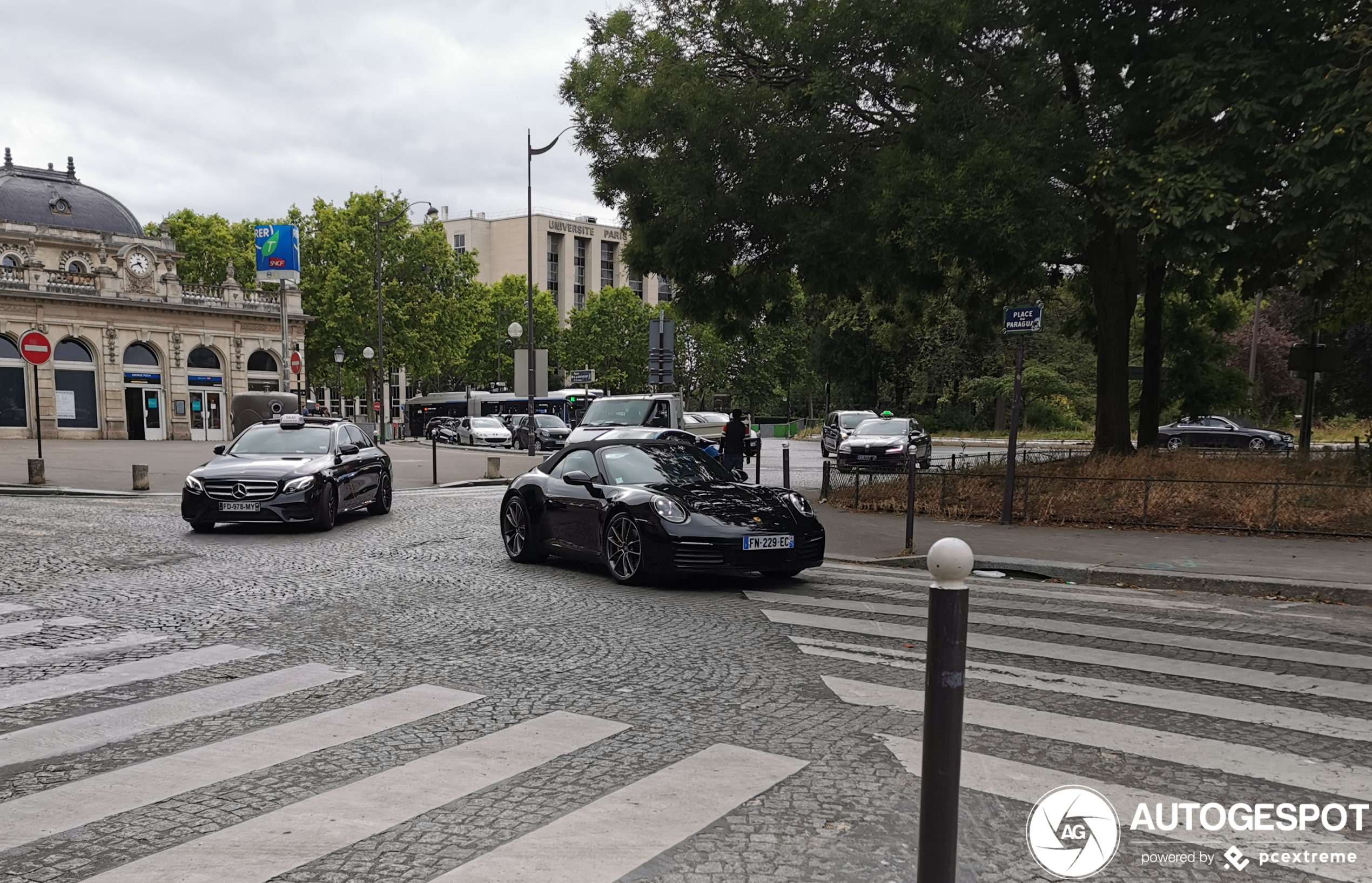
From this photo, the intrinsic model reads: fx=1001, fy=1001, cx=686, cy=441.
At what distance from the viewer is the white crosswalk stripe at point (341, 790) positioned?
10.9ft

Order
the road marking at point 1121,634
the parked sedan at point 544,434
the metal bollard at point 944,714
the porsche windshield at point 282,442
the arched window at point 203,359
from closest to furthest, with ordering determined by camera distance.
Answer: the metal bollard at point 944,714, the road marking at point 1121,634, the porsche windshield at point 282,442, the parked sedan at point 544,434, the arched window at point 203,359

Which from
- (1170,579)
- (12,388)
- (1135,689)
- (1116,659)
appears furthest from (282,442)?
(12,388)

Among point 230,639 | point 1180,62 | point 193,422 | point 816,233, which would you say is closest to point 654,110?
point 816,233

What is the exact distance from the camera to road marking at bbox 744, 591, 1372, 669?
20.8 ft

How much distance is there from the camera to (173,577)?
9.35 m

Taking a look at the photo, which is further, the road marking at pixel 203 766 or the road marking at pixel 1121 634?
the road marking at pixel 1121 634

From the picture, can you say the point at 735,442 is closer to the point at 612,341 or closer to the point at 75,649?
the point at 75,649

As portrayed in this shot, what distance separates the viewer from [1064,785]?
4.02m

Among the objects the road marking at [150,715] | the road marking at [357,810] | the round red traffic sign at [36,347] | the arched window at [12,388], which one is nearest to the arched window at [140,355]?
the arched window at [12,388]

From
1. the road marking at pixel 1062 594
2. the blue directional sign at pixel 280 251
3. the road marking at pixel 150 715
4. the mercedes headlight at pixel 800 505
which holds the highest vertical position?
the blue directional sign at pixel 280 251

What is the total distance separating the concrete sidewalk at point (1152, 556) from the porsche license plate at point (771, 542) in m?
2.08

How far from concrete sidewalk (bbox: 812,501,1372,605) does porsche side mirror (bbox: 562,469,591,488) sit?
3.01 meters

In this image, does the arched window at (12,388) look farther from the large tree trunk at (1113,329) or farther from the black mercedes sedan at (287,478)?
the large tree trunk at (1113,329)

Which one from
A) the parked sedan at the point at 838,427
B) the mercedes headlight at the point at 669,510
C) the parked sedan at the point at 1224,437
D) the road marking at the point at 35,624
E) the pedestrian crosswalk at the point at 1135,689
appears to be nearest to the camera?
the pedestrian crosswalk at the point at 1135,689
